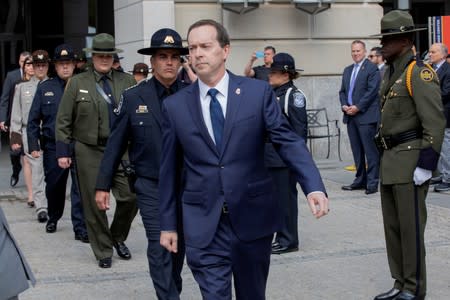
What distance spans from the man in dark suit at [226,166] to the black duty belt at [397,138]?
5.92 feet

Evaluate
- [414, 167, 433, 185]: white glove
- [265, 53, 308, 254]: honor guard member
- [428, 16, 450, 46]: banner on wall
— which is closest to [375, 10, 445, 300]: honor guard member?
[414, 167, 433, 185]: white glove

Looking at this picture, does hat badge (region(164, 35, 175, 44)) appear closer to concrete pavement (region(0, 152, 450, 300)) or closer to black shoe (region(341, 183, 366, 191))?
concrete pavement (region(0, 152, 450, 300))

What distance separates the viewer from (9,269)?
447cm

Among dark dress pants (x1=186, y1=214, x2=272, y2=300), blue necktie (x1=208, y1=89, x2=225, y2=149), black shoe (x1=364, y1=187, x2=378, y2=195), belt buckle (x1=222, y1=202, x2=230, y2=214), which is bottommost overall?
black shoe (x1=364, y1=187, x2=378, y2=195)

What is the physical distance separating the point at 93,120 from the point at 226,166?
382 centimetres

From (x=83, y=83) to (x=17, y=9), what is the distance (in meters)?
14.9

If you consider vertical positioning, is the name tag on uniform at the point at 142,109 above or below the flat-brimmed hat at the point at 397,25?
below

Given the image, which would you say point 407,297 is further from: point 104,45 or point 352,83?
point 352,83

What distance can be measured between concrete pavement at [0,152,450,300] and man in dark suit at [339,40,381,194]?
3.63 feet

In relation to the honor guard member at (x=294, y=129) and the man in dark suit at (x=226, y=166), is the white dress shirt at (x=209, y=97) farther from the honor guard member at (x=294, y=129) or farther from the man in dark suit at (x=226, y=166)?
the honor guard member at (x=294, y=129)

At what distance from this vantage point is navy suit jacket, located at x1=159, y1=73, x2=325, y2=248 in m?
4.73

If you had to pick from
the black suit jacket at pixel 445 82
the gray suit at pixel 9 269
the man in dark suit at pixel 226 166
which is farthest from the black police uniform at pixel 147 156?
the black suit jacket at pixel 445 82

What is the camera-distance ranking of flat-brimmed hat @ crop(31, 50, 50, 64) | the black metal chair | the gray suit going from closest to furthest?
the gray suit < flat-brimmed hat @ crop(31, 50, 50, 64) < the black metal chair

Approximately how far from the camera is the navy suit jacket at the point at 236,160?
4727mm
